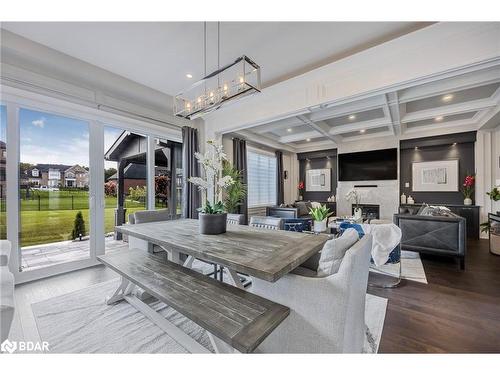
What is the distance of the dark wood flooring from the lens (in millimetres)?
1562

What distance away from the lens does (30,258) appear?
9.23ft

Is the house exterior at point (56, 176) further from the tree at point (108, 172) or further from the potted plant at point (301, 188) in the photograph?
the potted plant at point (301, 188)

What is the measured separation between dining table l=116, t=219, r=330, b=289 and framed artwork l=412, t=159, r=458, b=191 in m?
5.71

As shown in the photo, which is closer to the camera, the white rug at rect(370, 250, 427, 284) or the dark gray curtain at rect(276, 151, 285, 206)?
the white rug at rect(370, 250, 427, 284)

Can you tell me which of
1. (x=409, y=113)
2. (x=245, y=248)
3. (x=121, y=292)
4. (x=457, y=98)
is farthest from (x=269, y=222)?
(x=409, y=113)

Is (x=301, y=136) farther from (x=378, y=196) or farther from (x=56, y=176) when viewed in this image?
(x=56, y=176)

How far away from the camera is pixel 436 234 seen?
3105 millimetres

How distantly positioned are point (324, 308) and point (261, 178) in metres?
5.58

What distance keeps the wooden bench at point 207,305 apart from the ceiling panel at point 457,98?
186 inches

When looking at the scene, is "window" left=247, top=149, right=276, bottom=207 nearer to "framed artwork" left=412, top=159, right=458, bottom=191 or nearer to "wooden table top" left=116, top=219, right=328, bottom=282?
"framed artwork" left=412, top=159, right=458, bottom=191

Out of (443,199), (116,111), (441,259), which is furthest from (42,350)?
(443,199)

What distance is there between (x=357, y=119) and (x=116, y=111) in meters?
4.97

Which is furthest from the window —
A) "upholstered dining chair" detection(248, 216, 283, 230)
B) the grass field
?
the grass field

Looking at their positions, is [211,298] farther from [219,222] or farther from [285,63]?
[285,63]
